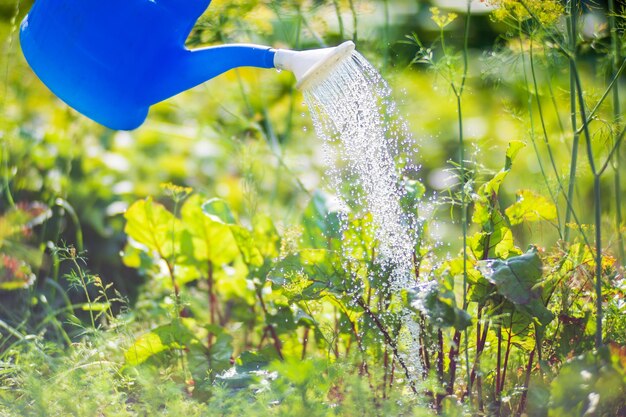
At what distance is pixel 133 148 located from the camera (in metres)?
3.60

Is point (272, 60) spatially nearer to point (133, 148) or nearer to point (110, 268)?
point (110, 268)

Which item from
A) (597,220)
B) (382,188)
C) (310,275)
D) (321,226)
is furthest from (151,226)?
(597,220)

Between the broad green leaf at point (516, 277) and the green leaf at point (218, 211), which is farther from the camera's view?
the green leaf at point (218, 211)

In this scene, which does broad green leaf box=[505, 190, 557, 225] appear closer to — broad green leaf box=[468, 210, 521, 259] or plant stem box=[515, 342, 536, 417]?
broad green leaf box=[468, 210, 521, 259]

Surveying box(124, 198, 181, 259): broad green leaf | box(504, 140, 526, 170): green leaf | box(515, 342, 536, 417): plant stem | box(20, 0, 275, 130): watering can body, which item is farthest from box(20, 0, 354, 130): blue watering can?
box(515, 342, 536, 417): plant stem

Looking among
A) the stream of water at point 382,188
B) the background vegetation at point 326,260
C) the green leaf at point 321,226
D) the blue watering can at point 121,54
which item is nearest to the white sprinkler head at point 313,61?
the blue watering can at point 121,54

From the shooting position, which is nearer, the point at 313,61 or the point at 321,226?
the point at 313,61

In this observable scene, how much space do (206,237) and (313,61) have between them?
2.90 feet

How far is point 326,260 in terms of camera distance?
2.13 m

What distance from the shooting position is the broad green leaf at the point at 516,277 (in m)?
1.87

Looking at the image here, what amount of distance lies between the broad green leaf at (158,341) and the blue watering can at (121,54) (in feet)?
1.86

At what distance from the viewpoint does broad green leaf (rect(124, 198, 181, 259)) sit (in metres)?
2.47

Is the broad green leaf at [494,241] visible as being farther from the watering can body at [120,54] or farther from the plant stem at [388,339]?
the watering can body at [120,54]

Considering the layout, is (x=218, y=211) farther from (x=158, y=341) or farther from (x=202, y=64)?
(x=202, y=64)
